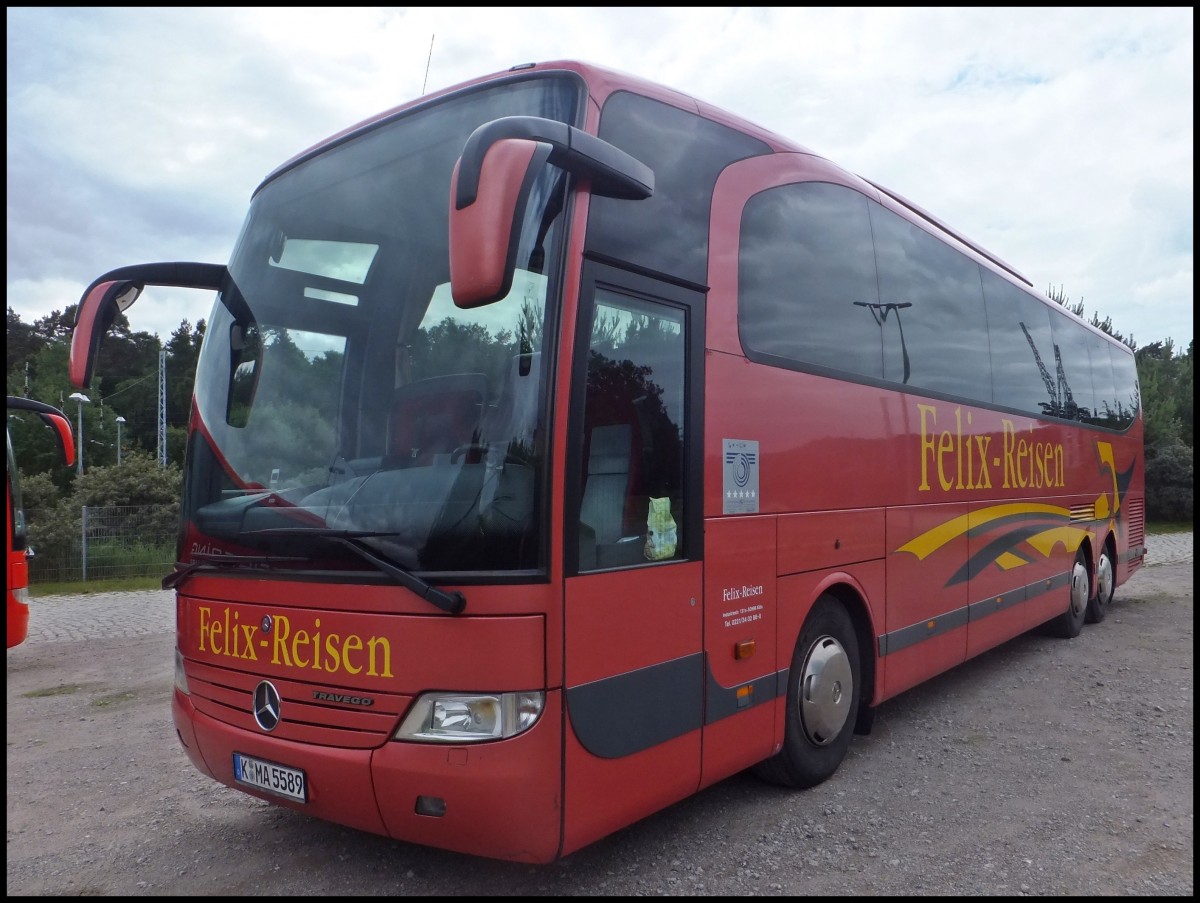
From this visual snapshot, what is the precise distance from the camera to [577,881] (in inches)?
156

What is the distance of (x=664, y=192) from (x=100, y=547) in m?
18.0

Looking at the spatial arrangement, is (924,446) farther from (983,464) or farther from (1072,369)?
(1072,369)

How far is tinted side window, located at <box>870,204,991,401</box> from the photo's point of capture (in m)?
6.15

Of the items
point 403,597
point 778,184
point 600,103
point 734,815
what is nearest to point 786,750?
point 734,815

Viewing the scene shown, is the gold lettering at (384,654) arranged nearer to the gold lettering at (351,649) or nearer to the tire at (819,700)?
the gold lettering at (351,649)

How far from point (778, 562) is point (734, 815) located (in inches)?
51.3

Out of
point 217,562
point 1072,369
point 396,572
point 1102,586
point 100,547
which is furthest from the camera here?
point 100,547

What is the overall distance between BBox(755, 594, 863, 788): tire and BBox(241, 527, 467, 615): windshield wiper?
7.45 feet

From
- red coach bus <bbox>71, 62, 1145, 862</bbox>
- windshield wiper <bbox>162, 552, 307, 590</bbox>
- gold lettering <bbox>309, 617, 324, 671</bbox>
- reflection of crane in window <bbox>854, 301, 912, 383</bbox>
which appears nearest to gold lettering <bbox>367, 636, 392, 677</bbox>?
red coach bus <bbox>71, 62, 1145, 862</bbox>

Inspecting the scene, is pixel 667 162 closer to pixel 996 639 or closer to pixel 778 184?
pixel 778 184

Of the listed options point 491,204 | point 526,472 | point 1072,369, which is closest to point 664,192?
point 491,204

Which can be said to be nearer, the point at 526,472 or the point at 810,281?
the point at 526,472

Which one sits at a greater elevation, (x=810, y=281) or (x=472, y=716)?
(x=810, y=281)

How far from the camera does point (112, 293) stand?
443 cm
